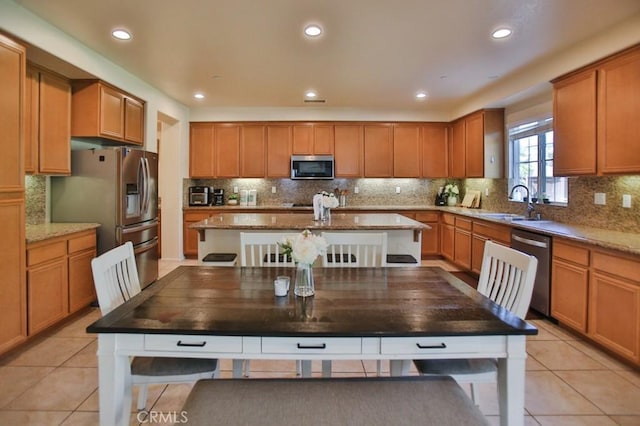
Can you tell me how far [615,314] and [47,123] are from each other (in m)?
4.92

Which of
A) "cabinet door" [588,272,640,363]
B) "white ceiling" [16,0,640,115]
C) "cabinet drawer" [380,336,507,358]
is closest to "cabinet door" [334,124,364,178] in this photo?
"white ceiling" [16,0,640,115]

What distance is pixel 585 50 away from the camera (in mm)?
3174

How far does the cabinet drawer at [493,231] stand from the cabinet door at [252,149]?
3.49 metres

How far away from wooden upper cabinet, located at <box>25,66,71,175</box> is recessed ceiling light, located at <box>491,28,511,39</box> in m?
3.98

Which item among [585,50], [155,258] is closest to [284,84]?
[155,258]

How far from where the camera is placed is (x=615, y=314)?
8.40ft

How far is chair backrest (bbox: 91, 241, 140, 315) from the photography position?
1.58 m

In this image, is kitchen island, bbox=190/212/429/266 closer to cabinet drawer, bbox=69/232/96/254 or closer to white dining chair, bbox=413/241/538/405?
cabinet drawer, bbox=69/232/96/254

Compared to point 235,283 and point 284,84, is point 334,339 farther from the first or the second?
point 284,84

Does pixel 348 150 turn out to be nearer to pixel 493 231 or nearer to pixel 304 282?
pixel 493 231

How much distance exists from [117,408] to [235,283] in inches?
27.7

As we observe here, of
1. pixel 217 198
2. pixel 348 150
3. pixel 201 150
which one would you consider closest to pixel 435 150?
pixel 348 150

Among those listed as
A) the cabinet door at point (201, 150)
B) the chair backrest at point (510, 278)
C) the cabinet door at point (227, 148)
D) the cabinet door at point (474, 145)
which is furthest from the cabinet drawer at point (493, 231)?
the cabinet door at point (201, 150)

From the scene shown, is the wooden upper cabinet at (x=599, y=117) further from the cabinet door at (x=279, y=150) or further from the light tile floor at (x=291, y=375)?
the cabinet door at (x=279, y=150)
